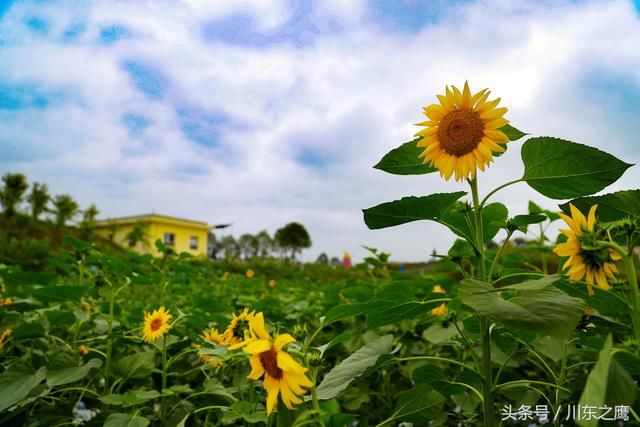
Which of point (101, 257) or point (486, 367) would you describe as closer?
point (486, 367)

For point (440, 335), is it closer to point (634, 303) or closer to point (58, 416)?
point (634, 303)

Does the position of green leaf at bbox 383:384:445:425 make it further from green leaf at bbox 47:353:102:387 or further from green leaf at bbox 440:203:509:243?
green leaf at bbox 47:353:102:387

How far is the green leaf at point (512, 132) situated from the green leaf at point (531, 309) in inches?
13.1

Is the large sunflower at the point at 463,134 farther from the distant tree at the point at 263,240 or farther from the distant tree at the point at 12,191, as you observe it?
the distant tree at the point at 263,240

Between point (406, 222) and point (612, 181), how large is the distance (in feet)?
1.00

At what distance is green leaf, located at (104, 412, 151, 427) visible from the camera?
1013mm

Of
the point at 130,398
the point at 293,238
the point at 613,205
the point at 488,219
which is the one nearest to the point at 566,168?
the point at 613,205

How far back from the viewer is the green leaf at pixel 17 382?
3.73ft

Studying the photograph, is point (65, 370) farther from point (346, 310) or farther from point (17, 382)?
point (346, 310)

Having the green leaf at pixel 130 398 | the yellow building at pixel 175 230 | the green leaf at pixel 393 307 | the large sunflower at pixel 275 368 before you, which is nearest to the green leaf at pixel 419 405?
the green leaf at pixel 393 307

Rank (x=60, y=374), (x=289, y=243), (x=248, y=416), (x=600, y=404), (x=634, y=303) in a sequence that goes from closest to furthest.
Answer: (x=600, y=404), (x=634, y=303), (x=248, y=416), (x=60, y=374), (x=289, y=243)

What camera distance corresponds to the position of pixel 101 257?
5.15ft

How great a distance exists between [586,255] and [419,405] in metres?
0.36

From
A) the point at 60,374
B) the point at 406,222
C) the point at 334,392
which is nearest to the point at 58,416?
the point at 60,374
